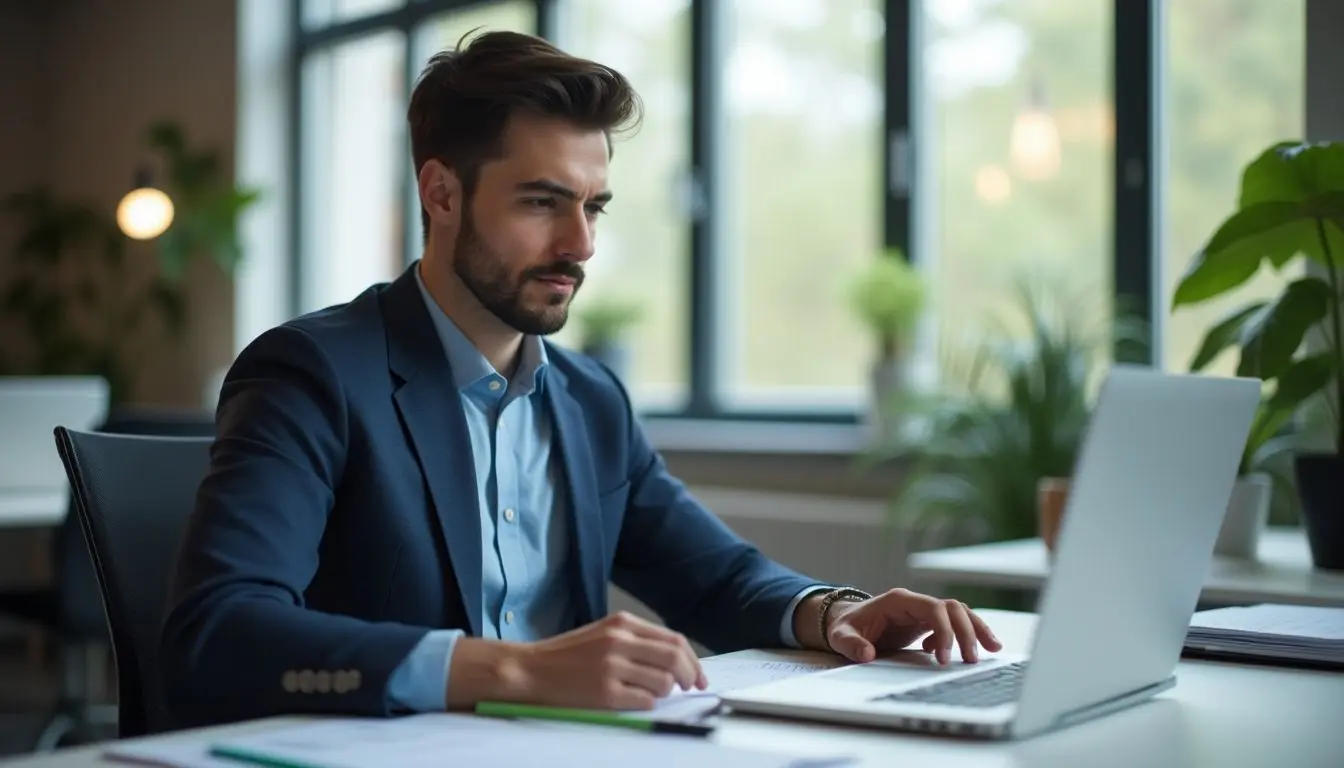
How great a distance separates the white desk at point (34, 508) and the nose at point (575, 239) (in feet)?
7.52

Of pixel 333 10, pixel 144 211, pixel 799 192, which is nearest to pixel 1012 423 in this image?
pixel 799 192

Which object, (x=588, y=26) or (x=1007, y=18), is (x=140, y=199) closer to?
(x=588, y=26)

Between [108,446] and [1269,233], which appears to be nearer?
[108,446]

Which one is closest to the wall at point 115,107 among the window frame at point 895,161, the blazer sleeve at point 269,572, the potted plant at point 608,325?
the window frame at point 895,161

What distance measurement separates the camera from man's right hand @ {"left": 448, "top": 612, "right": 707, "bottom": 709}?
1165 mm

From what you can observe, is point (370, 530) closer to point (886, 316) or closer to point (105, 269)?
point (886, 316)

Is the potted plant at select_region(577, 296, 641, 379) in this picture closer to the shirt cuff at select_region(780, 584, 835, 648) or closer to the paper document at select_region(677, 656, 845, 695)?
the shirt cuff at select_region(780, 584, 835, 648)

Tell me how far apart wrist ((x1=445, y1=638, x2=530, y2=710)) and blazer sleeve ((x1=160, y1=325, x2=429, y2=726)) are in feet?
0.14

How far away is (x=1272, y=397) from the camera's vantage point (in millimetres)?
2422

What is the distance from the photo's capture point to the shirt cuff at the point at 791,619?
162 cm

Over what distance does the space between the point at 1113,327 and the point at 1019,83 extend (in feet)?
2.68

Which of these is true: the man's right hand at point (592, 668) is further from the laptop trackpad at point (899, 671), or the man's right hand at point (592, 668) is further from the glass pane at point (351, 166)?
the glass pane at point (351, 166)

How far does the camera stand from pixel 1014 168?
3.95 metres

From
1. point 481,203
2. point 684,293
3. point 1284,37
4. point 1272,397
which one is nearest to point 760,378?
point 684,293
